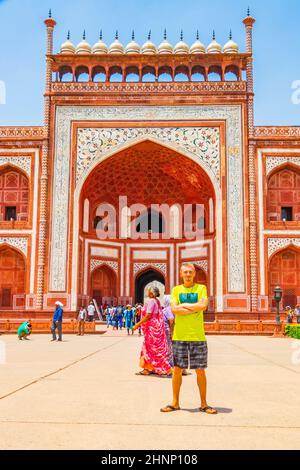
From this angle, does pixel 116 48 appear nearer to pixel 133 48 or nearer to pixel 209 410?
pixel 133 48

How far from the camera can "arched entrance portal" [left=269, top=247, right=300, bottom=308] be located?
2042 centimetres

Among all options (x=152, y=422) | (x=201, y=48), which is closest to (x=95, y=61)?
(x=201, y=48)

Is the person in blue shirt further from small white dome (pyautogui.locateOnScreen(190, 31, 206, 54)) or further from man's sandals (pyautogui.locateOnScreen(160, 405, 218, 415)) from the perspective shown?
small white dome (pyautogui.locateOnScreen(190, 31, 206, 54))

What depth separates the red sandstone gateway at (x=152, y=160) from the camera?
19.9m

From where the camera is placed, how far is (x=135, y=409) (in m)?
3.87

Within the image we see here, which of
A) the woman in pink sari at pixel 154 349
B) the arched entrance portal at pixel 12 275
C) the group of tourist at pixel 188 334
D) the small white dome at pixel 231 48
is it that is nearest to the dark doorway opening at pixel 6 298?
the arched entrance portal at pixel 12 275

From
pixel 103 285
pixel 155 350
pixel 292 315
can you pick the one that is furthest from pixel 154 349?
pixel 103 285

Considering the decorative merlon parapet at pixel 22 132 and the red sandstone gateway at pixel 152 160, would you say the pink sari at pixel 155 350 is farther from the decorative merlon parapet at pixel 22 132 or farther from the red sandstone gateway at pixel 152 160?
the decorative merlon parapet at pixel 22 132

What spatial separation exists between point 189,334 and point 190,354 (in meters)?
0.15

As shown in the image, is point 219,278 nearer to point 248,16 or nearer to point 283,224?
point 283,224

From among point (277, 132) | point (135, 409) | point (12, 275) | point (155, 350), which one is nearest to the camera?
point (135, 409)

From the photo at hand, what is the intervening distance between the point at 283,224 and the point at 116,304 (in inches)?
317

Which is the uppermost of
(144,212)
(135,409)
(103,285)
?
(144,212)

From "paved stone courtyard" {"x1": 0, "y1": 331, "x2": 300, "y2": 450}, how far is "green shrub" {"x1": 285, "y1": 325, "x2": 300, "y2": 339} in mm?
7445
